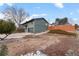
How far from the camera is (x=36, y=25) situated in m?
1.42

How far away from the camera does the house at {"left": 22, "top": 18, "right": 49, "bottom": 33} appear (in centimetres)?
140

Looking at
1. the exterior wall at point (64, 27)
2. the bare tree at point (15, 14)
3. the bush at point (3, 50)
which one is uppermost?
the bare tree at point (15, 14)

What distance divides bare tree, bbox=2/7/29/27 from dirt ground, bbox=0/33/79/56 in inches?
5.4

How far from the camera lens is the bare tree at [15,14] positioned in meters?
1.40

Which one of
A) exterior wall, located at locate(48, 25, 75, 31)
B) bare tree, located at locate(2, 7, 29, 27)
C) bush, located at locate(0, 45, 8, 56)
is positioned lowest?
bush, located at locate(0, 45, 8, 56)

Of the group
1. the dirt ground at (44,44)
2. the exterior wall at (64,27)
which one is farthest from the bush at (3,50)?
the exterior wall at (64,27)

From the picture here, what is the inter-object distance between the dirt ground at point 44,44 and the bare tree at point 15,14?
0.45 feet

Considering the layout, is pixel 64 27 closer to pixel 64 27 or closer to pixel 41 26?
pixel 64 27

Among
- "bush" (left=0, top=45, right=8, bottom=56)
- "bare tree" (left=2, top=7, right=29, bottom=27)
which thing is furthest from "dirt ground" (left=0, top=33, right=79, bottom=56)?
"bare tree" (left=2, top=7, right=29, bottom=27)

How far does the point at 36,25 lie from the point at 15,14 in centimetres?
18

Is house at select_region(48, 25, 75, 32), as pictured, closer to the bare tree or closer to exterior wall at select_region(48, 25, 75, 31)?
exterior wall at select_region(48, 25, 75, 31)

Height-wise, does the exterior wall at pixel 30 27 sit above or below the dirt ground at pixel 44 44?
above

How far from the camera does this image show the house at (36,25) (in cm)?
140

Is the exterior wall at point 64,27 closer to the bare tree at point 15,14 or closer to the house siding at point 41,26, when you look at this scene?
the house siding at point 41,26
